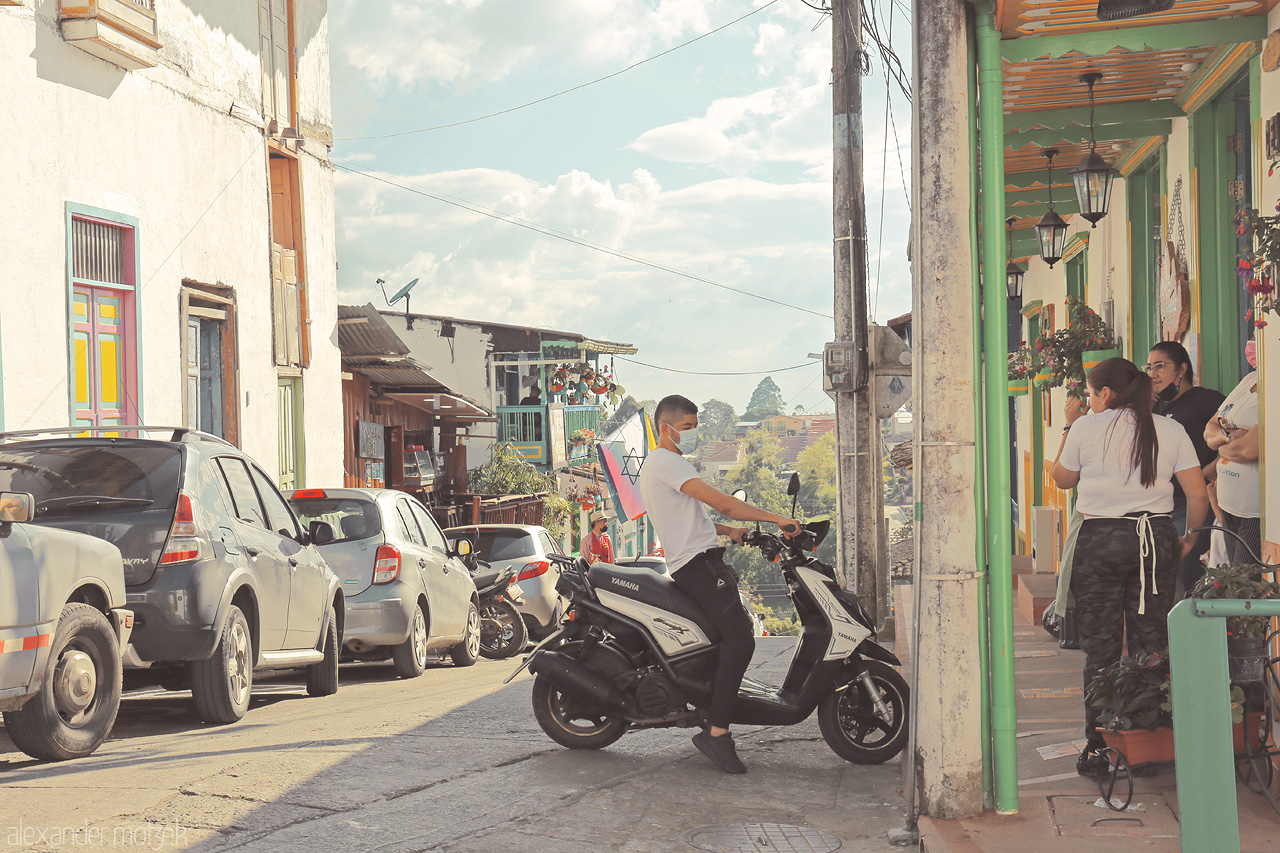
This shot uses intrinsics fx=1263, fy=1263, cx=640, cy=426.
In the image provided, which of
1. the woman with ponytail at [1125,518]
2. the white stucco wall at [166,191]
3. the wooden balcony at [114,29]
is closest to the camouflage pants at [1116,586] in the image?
the woman with ponytail at [1125,518]

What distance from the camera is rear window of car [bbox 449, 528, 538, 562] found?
16422 mm

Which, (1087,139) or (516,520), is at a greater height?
(1087,139)

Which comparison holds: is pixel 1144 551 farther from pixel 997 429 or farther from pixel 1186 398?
pixel 1186 398

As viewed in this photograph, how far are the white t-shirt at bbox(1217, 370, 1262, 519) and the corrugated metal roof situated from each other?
1467cm

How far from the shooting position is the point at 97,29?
11656 millimetres

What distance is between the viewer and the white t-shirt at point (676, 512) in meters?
6.57

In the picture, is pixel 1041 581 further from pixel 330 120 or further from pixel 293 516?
pixel 330 120

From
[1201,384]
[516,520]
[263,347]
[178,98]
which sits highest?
[178,98]

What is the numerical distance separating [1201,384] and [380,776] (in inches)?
227

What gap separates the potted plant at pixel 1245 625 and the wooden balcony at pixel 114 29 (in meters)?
10.7

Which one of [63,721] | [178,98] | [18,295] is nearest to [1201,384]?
[63,721]

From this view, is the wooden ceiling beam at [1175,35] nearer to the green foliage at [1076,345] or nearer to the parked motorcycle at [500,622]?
the green foliage at [1076,345]

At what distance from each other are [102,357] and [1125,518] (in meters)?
10.0

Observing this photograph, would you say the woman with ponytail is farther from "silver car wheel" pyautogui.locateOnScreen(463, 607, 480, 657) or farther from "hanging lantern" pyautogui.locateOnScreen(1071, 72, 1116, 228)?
"silver car wheel" pyautogui.locateOnScreen(463, 607, 480, 657)
